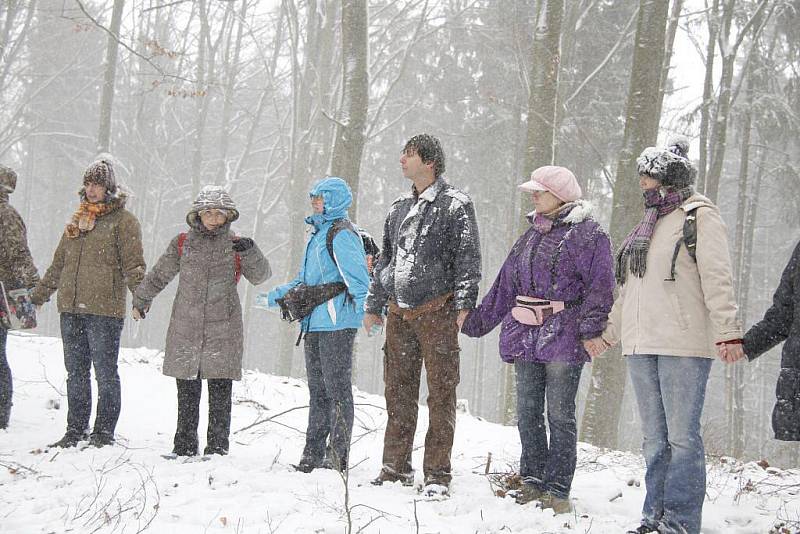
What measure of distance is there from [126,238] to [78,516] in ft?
8.50

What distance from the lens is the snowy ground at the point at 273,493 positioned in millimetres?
3791

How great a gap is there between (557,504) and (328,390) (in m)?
1.81

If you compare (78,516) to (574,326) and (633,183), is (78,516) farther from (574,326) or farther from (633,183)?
(633,183)

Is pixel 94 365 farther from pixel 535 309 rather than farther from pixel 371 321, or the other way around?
pixel 535 309

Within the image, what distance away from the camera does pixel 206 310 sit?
17.8 ft

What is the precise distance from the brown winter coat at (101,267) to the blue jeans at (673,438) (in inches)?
159

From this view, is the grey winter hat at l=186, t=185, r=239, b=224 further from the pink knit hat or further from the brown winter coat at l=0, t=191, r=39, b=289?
the pink knit hat

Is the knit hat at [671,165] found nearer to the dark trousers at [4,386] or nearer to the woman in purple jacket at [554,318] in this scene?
the woman in purple jacket at [554,318]

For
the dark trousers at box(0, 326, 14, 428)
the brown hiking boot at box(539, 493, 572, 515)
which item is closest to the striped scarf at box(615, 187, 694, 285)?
the brown hiking boot at box(539, 493, 572, 515)

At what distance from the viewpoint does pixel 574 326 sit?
14.0 feet

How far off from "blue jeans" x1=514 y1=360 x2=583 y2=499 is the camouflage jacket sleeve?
4.39 m

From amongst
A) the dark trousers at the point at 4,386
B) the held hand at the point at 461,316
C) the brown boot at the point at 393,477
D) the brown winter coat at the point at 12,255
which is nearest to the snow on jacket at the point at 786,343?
the held hand at the point at 461,316

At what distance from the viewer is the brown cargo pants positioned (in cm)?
461

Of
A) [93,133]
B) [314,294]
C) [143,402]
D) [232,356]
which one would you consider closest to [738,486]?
[314,294]
